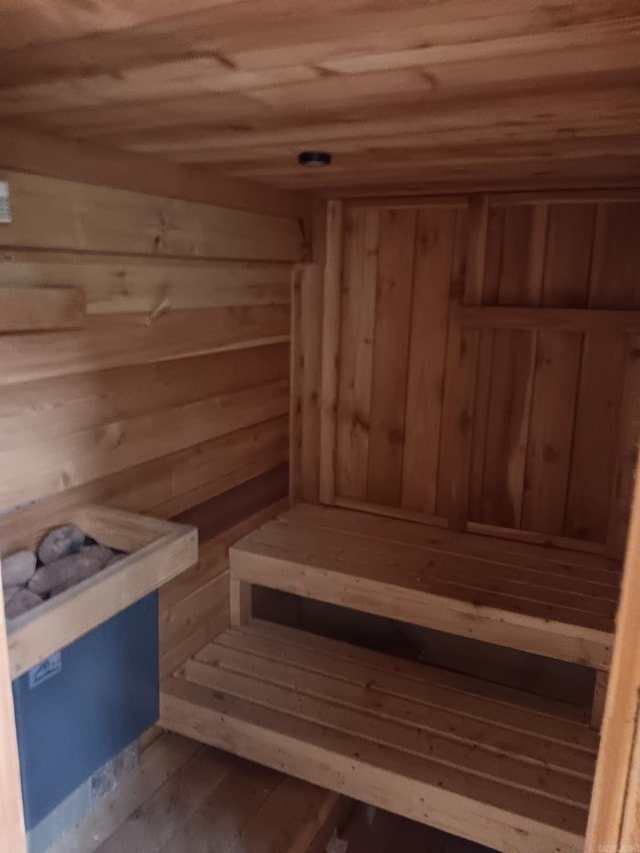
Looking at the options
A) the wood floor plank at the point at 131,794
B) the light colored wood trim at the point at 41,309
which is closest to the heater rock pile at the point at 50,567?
the light colored wood trim at the point at 41,309

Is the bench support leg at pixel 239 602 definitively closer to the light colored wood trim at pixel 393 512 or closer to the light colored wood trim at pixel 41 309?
the light colored wood trim at pixel 393 512

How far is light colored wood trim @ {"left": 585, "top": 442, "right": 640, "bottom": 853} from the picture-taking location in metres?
0.61

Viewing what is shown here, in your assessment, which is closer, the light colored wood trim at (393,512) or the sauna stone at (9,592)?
the sauna stone at (9,592)

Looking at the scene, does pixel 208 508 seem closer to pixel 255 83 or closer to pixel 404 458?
pixel 404 458

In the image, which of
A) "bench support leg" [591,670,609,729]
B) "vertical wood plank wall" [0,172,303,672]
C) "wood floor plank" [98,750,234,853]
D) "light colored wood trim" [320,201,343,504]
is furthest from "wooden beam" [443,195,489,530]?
"wood floor plank" [98,750,234,853]

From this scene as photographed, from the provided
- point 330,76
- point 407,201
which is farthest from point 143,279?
point 407,201

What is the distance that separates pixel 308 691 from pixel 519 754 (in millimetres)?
675

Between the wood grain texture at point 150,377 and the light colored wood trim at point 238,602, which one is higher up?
the wood grain texture at point 150,377

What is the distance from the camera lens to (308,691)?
2275 mm

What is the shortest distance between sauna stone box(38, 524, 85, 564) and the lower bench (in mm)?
783

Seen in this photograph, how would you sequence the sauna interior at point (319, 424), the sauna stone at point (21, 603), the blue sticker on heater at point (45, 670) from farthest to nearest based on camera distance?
the blue sticker on heater at point (45, 670), the sauna stone at point (21, 603), the sauna interior at point (319, 424)

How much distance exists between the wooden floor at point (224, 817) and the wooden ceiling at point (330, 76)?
1.88 m

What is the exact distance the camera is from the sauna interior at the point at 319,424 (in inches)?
40.4

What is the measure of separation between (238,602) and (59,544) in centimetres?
104
